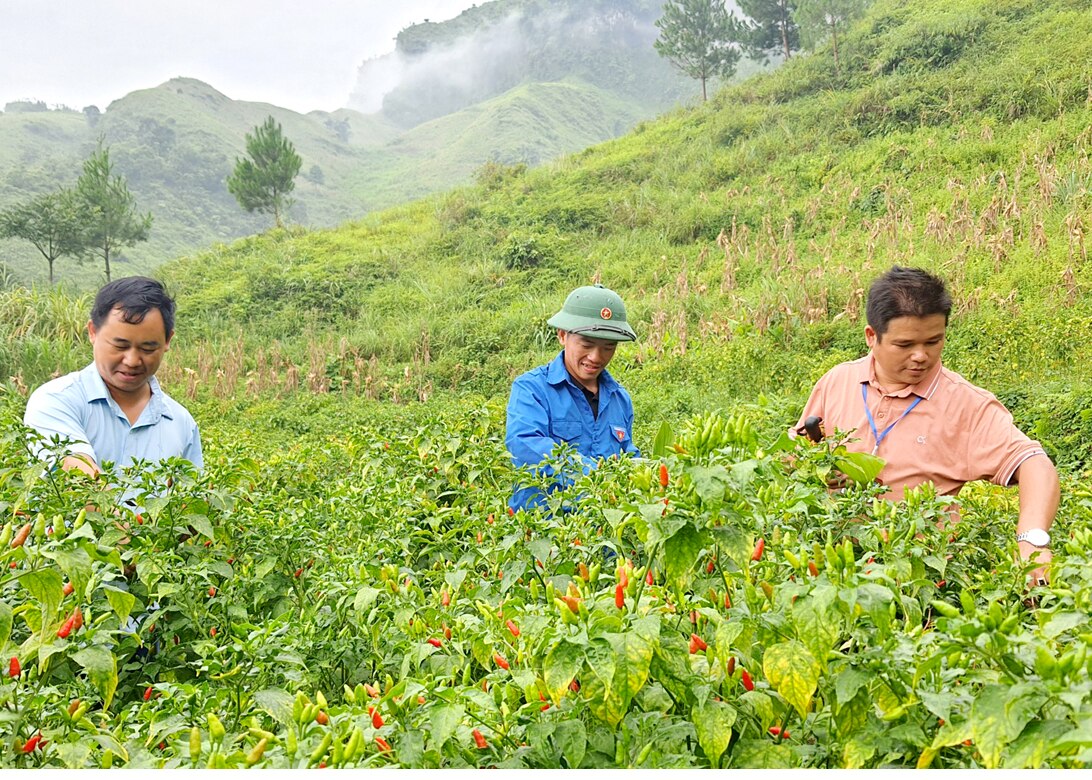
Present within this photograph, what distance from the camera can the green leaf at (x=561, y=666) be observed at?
1.03 meters

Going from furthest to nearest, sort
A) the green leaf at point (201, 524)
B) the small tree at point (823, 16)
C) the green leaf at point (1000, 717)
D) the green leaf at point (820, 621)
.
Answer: the small tree at point (823, 16) → the green leaf at point (201, 524) → the green leaf at point (820, 621) → the green leaf at point (1000, 717)

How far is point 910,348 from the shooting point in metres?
2.43

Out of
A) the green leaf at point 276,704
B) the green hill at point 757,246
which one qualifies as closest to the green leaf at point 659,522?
the green leaf at point 276,704

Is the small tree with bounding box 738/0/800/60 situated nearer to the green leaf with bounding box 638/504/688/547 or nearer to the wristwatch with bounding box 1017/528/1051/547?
the wristwatch with bounding box 1017/528/1051/547

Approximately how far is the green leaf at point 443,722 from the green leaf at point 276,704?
1.20ft

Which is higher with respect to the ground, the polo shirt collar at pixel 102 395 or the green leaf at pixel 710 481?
the polo shirt collar at pixel 102 395

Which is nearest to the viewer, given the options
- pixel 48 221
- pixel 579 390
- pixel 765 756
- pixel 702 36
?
pixel 765 756

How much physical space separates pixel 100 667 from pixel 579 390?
206 cm

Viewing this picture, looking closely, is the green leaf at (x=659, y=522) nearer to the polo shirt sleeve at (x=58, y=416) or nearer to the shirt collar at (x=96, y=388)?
the polo shirt sleeve at (x=58, y=416)

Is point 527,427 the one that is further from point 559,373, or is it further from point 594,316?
point 594,316

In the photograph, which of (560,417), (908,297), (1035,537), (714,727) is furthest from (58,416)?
(1035,537)

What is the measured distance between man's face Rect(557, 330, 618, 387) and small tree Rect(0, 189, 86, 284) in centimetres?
2136

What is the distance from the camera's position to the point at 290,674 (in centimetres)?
140
